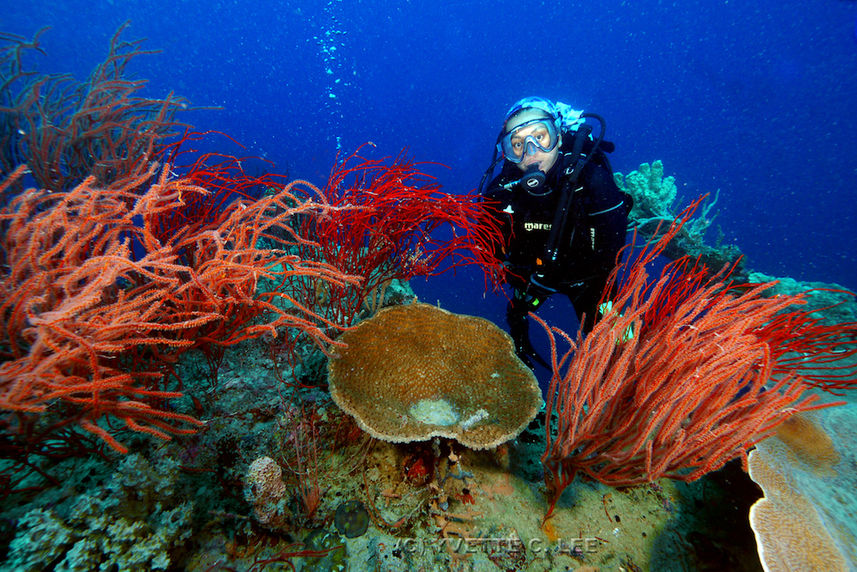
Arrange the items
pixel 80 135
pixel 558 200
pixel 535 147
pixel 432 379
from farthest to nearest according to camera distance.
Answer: pixel 558 200 → pixel 535 147 → pixel 80 135 → pixel 432 379

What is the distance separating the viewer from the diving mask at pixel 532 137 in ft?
14.6

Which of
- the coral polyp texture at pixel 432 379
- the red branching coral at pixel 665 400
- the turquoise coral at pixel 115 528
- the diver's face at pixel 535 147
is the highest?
the diver's face at pixel 535 147

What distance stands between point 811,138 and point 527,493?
97912 millimetres

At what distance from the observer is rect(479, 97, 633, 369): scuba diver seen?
4.38 metres

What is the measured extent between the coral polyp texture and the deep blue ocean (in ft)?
167

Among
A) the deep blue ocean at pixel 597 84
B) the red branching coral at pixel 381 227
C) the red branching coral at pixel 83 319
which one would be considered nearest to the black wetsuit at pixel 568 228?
the red branching coral at pixel 381 227

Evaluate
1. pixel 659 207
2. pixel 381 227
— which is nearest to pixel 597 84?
pixel 659 207

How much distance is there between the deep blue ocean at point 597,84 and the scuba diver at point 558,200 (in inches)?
1902

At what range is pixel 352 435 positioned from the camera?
2.57m

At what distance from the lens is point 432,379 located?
2752 millimetres

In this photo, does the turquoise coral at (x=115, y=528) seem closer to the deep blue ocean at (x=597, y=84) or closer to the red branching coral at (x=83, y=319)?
the red branching coral at (x=83, y=319)

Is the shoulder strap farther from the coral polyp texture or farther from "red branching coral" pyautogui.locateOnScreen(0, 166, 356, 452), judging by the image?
"red branching coral" pyautogui.locateOnScreen(0, 166, 356, 452)

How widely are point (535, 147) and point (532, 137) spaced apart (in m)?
0.15

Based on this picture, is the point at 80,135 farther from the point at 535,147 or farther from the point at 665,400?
the point at 665,400
